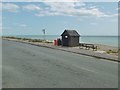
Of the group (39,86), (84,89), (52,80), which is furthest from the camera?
(52,80)

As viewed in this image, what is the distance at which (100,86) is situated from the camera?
9445 millimetres

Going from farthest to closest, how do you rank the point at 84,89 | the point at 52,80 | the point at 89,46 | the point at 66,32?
Result: the point at 66,32 → the point at 89,46 → the point at 52,80 → the point at 84,89

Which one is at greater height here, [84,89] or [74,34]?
[74,34]

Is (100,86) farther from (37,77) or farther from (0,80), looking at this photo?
(0,80)

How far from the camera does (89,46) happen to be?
108 feet

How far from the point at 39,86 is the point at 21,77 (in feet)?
7.41

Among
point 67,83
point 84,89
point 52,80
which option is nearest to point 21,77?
point 52,80

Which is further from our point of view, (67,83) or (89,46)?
(89,46)

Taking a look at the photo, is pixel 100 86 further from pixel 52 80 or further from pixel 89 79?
pixel 52 80

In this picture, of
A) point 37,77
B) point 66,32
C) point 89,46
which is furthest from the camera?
point 66,32

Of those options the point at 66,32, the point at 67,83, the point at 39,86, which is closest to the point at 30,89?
the point at 39,86

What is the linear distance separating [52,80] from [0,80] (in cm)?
224

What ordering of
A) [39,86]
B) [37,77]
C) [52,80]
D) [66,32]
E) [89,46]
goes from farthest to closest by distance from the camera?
[66,32], [89,46], [37,77], [52,80], [39,86]

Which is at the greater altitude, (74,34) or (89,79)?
(74,34)
